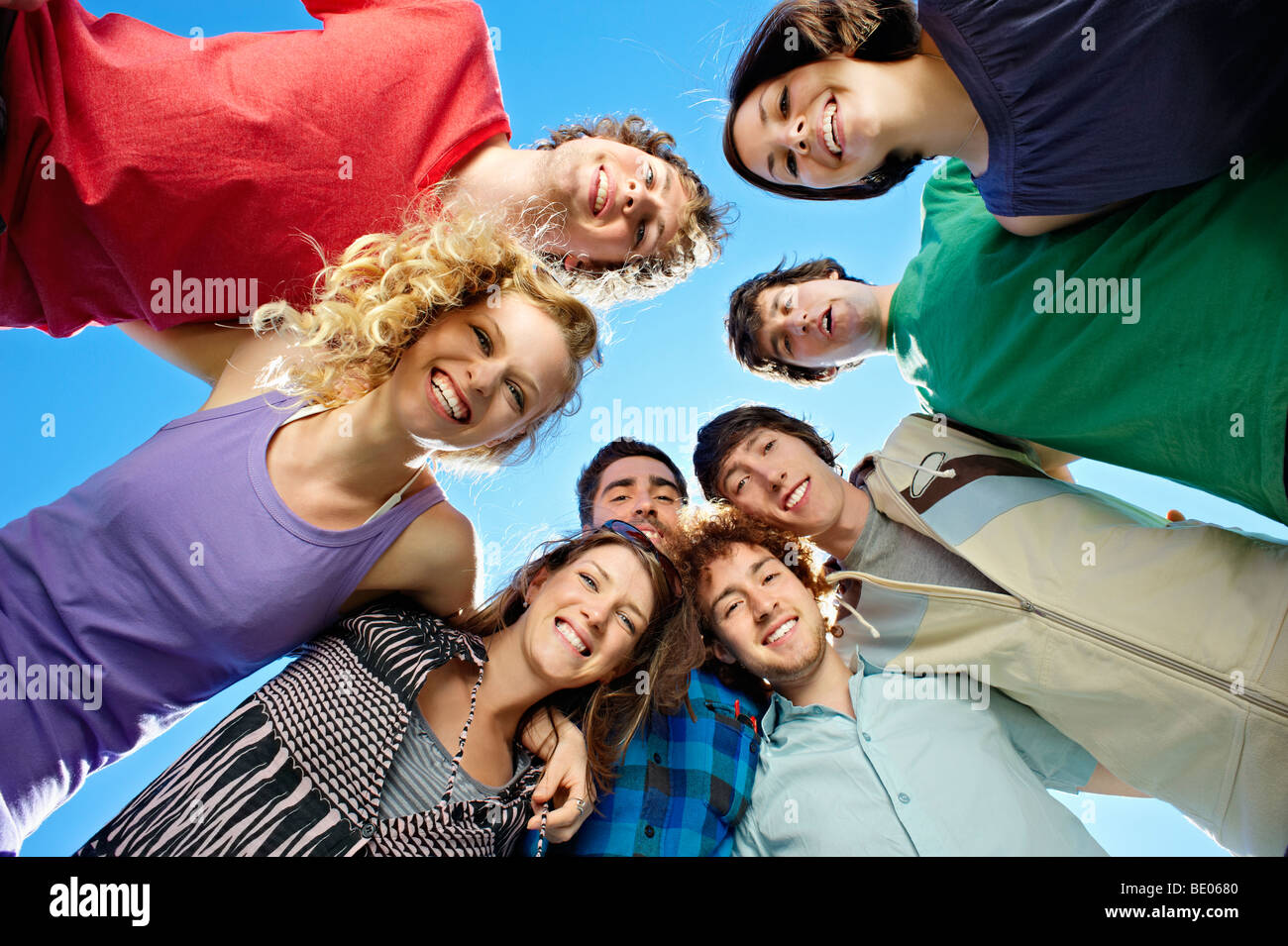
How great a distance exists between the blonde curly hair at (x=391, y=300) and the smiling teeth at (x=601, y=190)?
0.35 metres

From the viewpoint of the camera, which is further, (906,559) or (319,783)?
(906,559)

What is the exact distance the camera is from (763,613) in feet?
8.54

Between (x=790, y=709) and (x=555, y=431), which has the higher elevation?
(x=555, y=431)

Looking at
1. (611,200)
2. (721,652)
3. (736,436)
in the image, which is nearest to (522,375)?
(611,200)

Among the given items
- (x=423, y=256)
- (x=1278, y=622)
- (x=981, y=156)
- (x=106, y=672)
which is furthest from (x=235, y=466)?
(x=1278, y=622)

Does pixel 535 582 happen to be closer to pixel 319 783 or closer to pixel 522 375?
pixel 522 375

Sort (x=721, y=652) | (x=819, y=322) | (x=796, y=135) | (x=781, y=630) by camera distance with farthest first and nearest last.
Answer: (x=819, y=322) → (x=721, y=652) → (x=781, y=630) → (x=796, y=135)

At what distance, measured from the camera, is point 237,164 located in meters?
2.06

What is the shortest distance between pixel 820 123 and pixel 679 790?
2.09 metres

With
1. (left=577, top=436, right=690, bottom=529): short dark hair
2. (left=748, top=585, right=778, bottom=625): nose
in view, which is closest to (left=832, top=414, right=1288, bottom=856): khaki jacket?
(left=748, top=585, right=778, bottom=625): nose

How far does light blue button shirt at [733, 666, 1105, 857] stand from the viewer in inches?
83.7

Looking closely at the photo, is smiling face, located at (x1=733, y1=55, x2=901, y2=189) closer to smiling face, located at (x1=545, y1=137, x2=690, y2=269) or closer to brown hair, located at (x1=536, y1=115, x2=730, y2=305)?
smiling face, located at (x1=545, y1=137, x2=690, y2=269)

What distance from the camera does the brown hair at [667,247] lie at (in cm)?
284

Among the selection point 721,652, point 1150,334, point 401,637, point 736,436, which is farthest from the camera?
point 736,436
